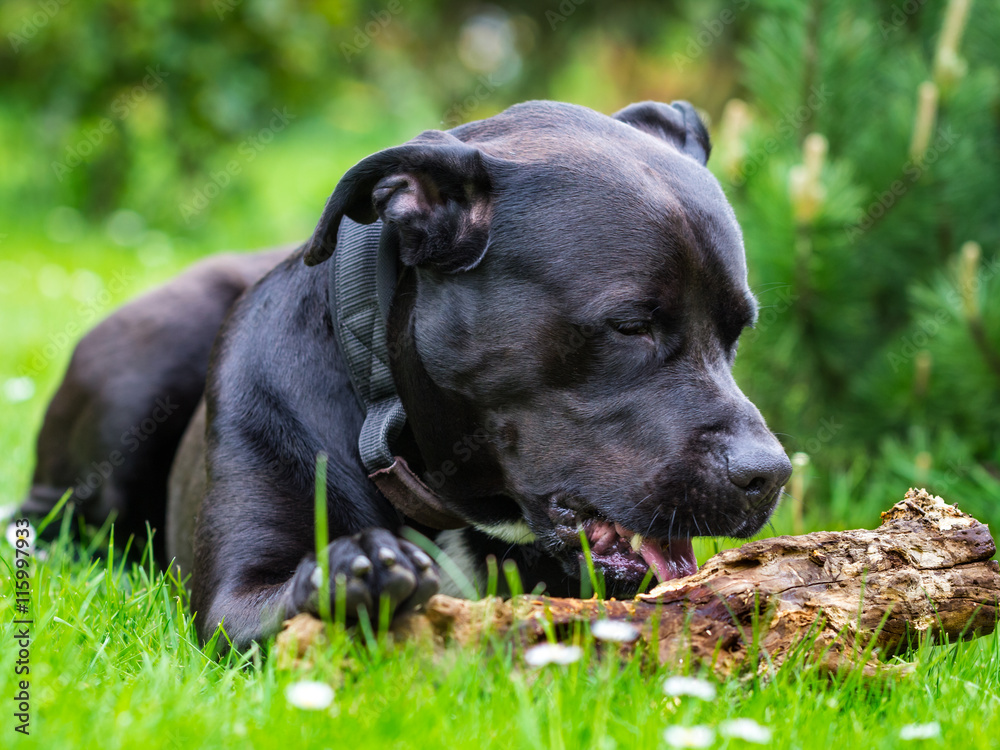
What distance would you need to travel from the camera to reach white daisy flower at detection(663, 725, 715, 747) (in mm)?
1579

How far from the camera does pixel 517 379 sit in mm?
2363

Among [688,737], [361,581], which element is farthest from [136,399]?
[688,737]

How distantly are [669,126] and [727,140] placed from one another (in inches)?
51.0

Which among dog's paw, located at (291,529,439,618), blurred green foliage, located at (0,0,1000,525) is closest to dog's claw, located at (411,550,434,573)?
dog's paw, located at (291,529,439,618)

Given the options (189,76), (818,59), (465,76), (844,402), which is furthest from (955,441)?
(465,76)

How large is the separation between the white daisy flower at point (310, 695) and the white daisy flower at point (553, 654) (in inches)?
13.4

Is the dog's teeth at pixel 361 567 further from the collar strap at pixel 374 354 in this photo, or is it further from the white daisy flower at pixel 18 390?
the white daisy flower at pixel 18 390

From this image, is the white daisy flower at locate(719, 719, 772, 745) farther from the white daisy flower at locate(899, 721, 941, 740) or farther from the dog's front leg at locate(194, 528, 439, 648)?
the dog's front leg at locate(194, 528, 439, 648)

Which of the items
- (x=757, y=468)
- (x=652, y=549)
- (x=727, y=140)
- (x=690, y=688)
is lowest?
(x=652, y=549)

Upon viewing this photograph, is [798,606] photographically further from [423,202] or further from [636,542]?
[423,202]

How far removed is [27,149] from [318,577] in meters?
8.95

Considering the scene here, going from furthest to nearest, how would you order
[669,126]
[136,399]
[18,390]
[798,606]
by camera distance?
[18,390]
[136,399]
[669,126]
[798,606]

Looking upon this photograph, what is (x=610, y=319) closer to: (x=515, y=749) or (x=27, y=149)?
(x=515, y=749)

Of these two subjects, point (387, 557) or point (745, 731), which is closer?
point (745, 731)
